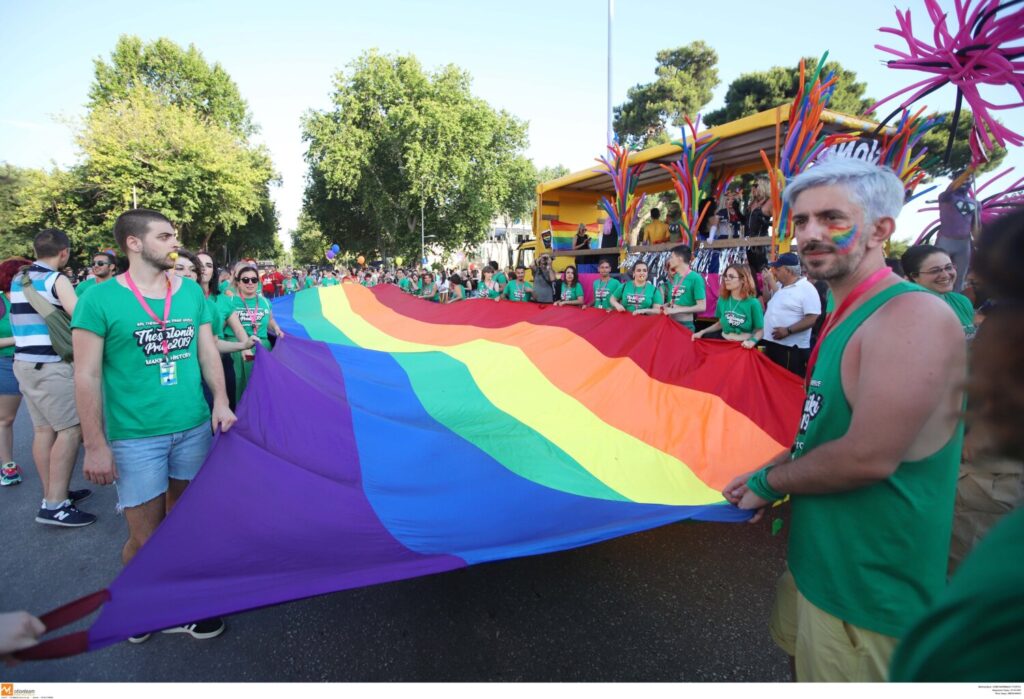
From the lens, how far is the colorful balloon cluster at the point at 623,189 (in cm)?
895

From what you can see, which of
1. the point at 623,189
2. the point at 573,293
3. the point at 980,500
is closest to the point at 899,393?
the point at 980,500

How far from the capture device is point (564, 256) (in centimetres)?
1107

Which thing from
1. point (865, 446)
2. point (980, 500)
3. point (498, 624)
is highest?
point (865, 446)

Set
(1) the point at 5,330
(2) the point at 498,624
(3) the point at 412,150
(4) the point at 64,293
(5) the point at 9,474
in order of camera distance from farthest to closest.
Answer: (3) the point at 412,150
(5) the point at 9,474
(1) the point at 5,330
(4) the point at 64,293
(2) the point at 498,624

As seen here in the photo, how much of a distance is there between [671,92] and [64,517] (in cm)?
2918

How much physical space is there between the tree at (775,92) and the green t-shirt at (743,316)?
56.3ft

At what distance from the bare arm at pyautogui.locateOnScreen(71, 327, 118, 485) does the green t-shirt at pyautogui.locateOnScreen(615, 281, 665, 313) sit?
5.62 metres

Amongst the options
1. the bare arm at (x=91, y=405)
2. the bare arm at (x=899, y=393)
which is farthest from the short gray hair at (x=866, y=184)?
the bare arm at (x=91, y=405)

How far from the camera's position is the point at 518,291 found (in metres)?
9.71

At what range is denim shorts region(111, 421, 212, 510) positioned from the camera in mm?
2535

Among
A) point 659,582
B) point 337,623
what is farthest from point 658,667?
point 337,623

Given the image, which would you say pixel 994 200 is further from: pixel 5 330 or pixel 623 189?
pixel 5 330

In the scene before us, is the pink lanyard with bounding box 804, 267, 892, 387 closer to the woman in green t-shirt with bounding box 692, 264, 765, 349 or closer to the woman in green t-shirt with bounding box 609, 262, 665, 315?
the woman in green t-shirt with bounding box 692, 264, 765, 349

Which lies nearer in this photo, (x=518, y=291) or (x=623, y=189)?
(x=623, y=189)
